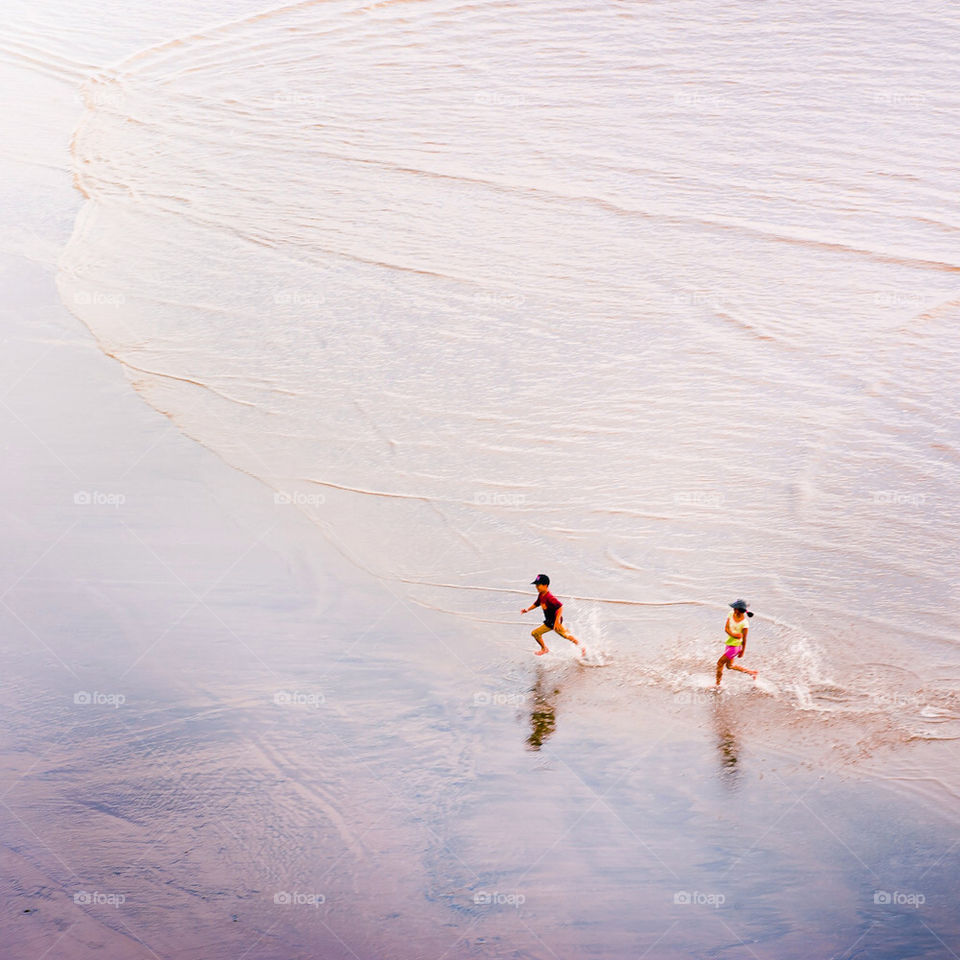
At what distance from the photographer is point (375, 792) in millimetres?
8977

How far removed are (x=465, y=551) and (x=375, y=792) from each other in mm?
3676

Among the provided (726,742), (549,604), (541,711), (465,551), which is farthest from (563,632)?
(465,551)

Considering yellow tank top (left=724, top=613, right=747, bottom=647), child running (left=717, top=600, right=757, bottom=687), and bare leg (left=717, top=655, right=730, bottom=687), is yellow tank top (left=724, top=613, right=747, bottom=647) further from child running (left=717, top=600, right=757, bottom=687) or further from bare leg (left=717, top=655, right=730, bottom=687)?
bare leg (left=717, top=655, right=730, bottom=687)

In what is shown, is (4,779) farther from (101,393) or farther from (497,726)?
(101,393)

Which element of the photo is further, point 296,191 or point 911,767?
Result: point 296,191

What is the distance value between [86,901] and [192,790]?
121cm

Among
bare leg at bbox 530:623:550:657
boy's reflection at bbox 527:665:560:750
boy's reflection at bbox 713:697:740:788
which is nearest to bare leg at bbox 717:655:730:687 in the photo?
boy's reflection at bbox 713:697:740:788

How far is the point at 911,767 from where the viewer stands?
9102mm

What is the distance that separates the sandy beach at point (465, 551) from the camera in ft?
27.0

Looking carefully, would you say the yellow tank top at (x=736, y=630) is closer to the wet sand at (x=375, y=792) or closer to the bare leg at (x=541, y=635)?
the wet sand at (x=375, y=792)

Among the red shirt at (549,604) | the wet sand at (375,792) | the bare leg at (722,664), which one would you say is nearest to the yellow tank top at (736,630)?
the bare leg at (722,664)

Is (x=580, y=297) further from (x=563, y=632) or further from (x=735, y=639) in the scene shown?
(x=735, y=639)

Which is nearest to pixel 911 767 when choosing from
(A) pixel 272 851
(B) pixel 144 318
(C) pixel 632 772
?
(C) pixel 632 772

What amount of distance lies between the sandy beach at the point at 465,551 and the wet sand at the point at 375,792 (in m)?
0.03
